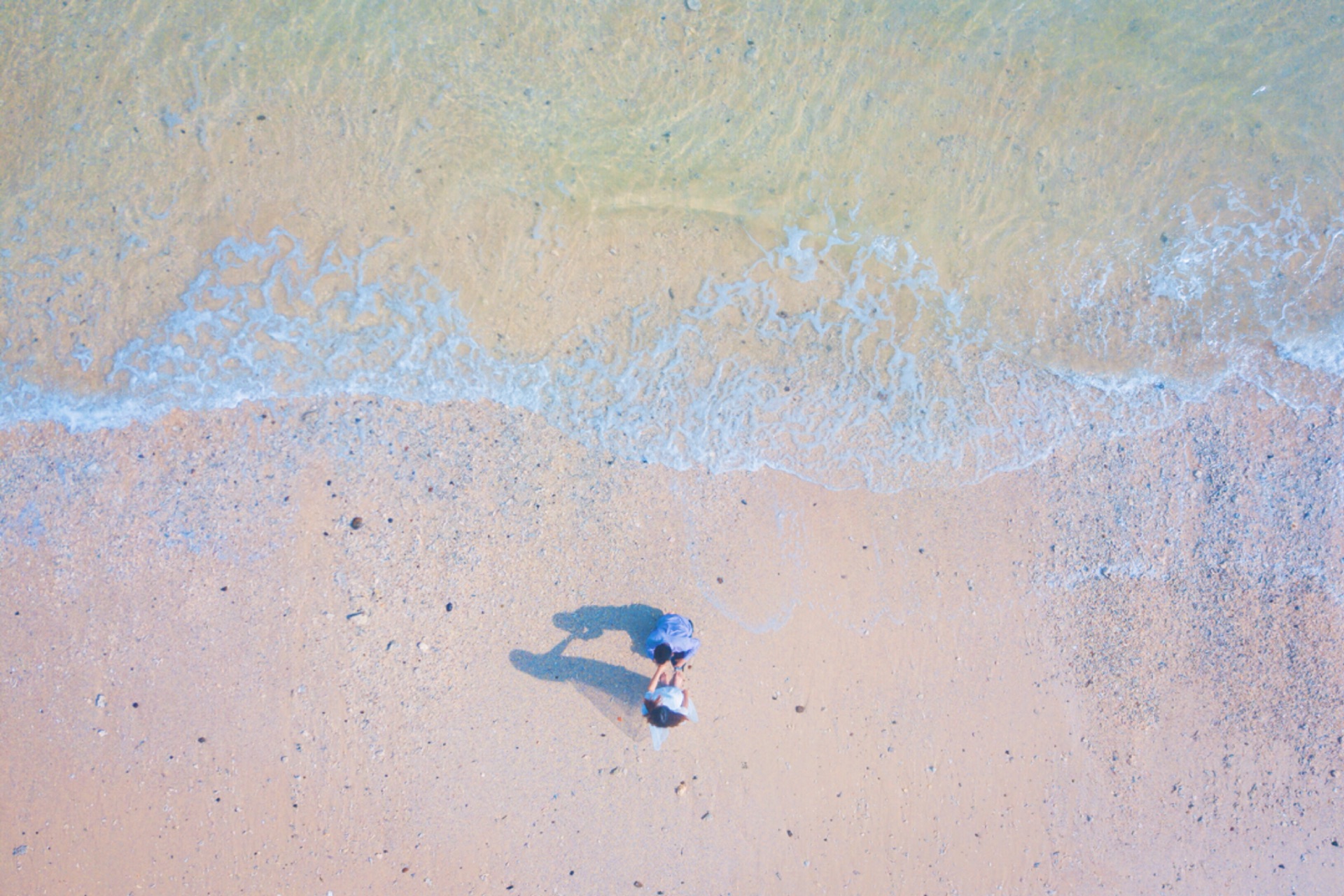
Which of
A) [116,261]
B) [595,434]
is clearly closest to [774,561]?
[595,434]

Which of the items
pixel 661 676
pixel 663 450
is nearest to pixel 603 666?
pixel 661 676

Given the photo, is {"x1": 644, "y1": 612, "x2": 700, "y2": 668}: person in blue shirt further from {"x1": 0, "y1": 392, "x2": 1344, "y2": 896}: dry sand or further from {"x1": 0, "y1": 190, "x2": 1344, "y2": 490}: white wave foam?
{"x1": 0, "y1": 190, "x2": 1344, "y2": 490}: white wave foam

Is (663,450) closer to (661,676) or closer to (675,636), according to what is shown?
(675,636)

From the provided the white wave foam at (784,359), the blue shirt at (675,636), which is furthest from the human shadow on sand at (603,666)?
the white wave foam at (784,359)

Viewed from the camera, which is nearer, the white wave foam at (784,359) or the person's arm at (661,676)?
the person's arm at (661,676)

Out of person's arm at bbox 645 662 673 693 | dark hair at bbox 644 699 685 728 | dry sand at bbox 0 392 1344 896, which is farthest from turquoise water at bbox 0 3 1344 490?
dark hair at bbox 644 699 685 728

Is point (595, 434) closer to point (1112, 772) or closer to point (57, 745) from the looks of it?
point (57, 745)

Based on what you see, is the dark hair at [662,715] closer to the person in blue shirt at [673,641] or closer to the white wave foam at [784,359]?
the person in blue shirt at [673,641]
